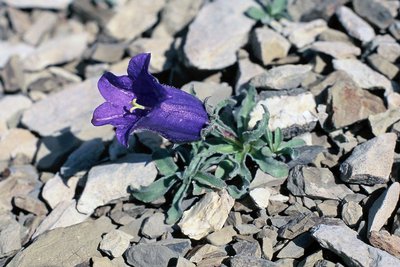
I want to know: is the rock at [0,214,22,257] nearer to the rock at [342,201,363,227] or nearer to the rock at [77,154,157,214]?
the rock at [77,154,157,214]

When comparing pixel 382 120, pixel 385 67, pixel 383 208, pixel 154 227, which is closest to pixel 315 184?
pixel 383 208

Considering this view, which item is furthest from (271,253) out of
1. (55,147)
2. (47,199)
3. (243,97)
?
(55,147)

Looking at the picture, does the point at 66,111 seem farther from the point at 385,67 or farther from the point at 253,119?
the point at 385,67

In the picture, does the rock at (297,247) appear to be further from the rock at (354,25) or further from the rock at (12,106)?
the rock at (12,106)

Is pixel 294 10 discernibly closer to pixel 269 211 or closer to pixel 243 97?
pixel 243 97

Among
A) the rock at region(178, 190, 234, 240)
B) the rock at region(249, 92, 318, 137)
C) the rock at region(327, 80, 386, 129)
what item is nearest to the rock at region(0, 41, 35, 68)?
the rock at region(249, 92, 318, 137)

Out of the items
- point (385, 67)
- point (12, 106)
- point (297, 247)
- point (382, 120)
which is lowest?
point (12, 106)
